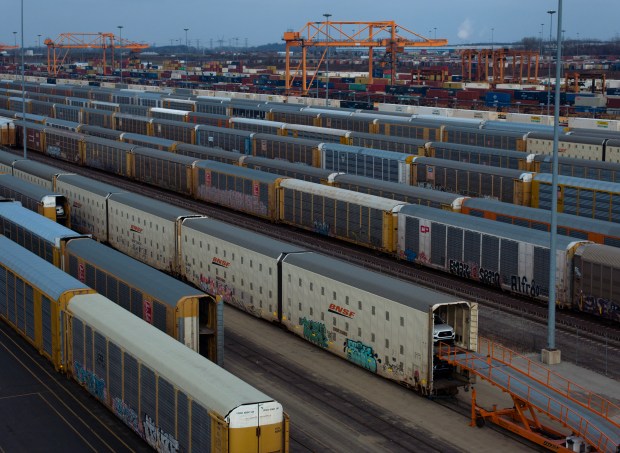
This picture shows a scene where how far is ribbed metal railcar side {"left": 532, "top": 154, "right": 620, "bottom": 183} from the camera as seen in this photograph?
7122 cm

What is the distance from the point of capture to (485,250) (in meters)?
52.4

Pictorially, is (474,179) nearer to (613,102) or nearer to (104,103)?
(613,102)

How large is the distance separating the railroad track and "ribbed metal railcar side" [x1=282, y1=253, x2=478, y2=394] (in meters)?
8.75

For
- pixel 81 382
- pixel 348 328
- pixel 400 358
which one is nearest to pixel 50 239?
pixel 81 382

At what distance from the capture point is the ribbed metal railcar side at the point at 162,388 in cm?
2523

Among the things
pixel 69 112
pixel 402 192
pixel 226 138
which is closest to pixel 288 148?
pixel 226 138

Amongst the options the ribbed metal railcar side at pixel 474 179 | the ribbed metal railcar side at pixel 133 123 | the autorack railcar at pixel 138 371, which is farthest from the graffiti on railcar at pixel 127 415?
the ribbed metal railcar side at pixel 133 123

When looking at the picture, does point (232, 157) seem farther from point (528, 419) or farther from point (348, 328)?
point (528, 419)

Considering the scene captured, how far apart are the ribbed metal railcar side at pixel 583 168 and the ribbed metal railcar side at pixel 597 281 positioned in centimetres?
2617

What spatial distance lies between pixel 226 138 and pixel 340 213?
150 feet

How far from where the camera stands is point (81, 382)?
3550cm

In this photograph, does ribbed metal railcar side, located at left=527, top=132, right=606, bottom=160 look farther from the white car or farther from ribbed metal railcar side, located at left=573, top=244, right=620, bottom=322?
the white car

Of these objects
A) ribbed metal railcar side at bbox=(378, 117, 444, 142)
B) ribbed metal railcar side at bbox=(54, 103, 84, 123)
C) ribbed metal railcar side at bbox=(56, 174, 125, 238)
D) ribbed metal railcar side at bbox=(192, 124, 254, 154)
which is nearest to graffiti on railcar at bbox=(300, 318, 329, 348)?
ribbed metal railcar side at bbox=(56, 174, 125, 238)

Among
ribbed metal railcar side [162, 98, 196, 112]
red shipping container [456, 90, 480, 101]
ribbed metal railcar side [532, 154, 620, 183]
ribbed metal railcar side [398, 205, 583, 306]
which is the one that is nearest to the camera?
ribbed metal railcar side [398, 205, 583, 306]
